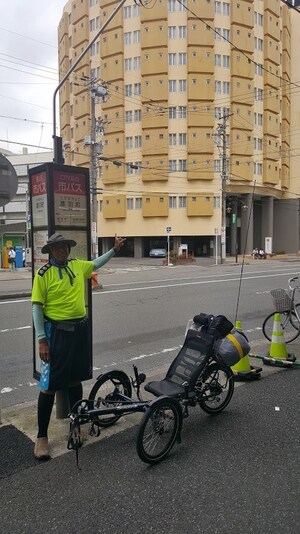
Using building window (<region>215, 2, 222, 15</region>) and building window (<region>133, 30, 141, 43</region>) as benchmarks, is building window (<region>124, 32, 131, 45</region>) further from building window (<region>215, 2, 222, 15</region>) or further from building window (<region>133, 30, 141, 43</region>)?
building window (<region>215, 2, 222, 15</region>)

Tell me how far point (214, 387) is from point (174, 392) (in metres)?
0.58

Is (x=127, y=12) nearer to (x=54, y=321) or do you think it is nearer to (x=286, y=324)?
(x=286, y=324)

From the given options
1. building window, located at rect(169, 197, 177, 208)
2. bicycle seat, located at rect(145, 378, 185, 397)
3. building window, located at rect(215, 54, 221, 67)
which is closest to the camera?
bicycle seat, located at rect(145, 378, 185, 397)

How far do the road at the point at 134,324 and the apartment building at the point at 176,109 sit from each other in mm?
30690

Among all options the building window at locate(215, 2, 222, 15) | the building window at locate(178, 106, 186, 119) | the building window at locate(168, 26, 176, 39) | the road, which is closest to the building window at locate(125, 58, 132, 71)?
the building window at locate(168, 26, 176, 39)

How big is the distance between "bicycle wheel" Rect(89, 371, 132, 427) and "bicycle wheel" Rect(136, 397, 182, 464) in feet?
1.38

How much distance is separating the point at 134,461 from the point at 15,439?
1111mm

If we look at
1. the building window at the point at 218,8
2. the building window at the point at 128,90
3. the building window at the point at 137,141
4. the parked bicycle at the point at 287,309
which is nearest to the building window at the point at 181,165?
the building window at the point at 137,141

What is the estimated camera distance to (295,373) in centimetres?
552

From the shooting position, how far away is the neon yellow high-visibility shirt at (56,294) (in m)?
3.45

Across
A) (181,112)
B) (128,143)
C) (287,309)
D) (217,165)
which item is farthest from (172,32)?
(287,309)

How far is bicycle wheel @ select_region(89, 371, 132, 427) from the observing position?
366 cm

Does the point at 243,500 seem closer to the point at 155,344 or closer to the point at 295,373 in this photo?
the point at 295,373

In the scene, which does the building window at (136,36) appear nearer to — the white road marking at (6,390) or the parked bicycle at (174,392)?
→ the white road marking at (6,390)
